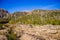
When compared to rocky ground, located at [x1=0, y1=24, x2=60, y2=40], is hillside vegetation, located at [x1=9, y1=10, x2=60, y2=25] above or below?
above

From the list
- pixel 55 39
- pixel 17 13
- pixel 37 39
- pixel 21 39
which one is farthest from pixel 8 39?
pixel 17 13

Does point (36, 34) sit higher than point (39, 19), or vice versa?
point (39, 19)

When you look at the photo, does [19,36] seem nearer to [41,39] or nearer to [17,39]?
[17,39]

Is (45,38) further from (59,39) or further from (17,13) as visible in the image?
(17,13)

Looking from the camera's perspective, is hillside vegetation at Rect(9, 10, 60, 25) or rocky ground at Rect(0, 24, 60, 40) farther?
hillside vegetation at Rect(9, 10, 60, 25)

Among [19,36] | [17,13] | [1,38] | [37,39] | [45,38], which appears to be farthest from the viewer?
[17,13]

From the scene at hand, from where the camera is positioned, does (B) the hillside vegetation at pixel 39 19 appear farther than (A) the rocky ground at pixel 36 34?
Yes

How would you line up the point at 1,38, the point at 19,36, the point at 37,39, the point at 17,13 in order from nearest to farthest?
the point at 1,38, the point at 37,39, the point at 19,36, the point at 17,13

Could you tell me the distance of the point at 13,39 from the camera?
1773 cm

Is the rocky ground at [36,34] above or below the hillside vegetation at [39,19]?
below

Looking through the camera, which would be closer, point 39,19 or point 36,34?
point 36,34

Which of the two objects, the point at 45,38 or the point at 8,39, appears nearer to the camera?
the point at 8,39

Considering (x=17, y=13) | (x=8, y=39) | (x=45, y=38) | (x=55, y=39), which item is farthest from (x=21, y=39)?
(x=17, y=13)

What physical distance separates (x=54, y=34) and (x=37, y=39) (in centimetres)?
505
